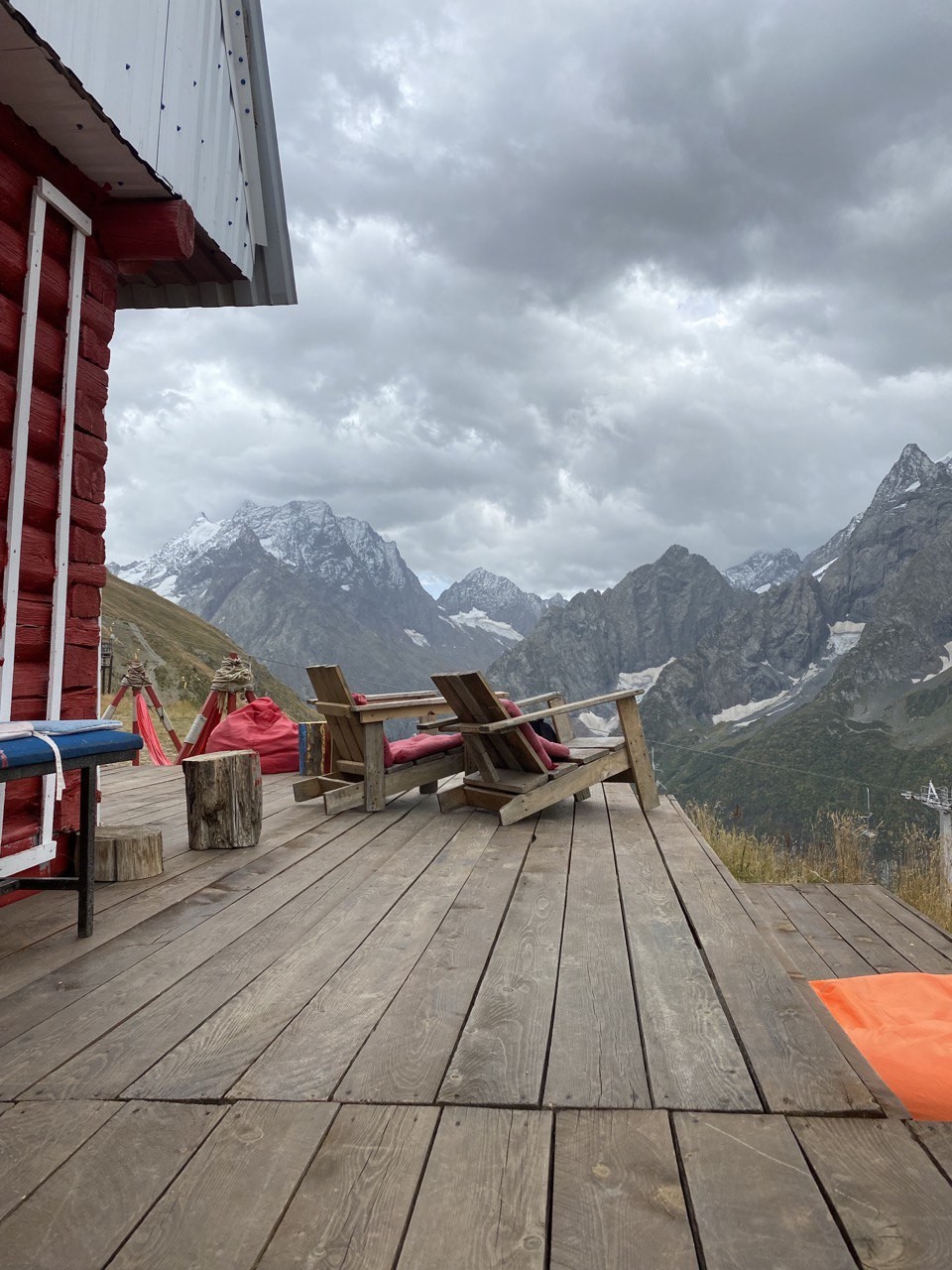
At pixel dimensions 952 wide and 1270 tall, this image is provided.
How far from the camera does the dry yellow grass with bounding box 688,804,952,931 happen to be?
6137 millimetres

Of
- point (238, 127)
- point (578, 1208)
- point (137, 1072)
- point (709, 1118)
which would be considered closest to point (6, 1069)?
point (137, 1072)

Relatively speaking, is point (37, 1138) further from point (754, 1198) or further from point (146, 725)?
point (146, 725)

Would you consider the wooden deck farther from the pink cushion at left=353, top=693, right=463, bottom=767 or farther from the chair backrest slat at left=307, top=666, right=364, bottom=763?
the pink cushion at left=353, top=693, right=463, bottom=767

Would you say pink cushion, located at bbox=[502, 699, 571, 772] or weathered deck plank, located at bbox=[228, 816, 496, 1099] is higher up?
pink cushion, located at bbox=[502, 699, 571, 772]

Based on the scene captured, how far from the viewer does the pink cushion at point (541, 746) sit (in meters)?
5.38

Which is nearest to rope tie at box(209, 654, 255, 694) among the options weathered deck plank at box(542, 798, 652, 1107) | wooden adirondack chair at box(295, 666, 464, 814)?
wooden adirondack chair at box(295, 666, 464, 814)

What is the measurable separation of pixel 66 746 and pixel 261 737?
5.46 m

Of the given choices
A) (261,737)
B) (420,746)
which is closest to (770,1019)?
(420,746)

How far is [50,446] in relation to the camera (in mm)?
3604

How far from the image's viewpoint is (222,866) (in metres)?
4.07

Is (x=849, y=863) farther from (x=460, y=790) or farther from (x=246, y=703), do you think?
(x=246, y=703)

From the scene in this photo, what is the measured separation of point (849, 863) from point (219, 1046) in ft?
18.4

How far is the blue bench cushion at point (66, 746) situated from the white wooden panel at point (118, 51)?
233 cm

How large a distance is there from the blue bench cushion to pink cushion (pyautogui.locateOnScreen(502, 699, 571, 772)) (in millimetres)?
2639
